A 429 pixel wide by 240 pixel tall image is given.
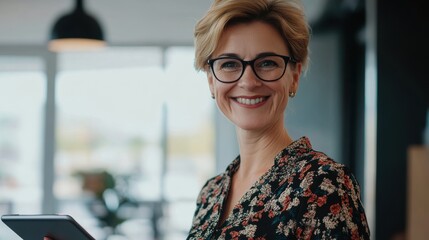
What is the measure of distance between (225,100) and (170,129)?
782cm

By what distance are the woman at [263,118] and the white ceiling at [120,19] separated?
6531 mm

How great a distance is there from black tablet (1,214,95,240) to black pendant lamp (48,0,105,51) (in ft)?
10.7

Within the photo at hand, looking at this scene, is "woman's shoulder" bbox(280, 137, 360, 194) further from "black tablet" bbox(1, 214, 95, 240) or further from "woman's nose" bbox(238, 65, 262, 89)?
"black tablet" bbox(1, 214, 95, 240)

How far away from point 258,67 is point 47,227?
0.48 m

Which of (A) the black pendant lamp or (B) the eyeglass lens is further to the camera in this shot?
(A) the black pendant lamp

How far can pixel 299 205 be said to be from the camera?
1325 millimetres

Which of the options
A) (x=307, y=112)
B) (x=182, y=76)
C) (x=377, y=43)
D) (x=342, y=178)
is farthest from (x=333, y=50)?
(x=342, y=178)

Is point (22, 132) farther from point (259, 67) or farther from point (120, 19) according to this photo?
point (259, 67)

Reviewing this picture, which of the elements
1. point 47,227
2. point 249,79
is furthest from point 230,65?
point 47,227

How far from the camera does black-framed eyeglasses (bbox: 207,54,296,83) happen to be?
146 centimetres

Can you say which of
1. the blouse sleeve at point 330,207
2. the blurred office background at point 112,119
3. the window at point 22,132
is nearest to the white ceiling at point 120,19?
the blurred office background at point 112,119

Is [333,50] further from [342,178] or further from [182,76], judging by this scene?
[342,178]

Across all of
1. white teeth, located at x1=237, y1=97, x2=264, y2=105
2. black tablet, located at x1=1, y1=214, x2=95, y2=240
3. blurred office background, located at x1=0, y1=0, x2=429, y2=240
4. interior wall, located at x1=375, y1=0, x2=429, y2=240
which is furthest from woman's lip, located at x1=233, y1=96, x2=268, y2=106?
blurred office background, located at x1=0, y1=0, x2=429, y2=240

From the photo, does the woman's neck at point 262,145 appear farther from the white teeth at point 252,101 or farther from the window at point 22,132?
the window at point 22,132
